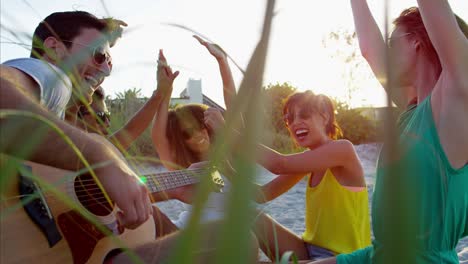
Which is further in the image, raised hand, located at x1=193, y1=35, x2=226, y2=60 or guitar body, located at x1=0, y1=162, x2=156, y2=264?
guitar body, located at x1=0, y1=162, x2=156, y2=264

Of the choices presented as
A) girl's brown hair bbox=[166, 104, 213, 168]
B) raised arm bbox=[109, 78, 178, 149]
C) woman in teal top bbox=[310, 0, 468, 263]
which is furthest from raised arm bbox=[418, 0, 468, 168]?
girl's brown hair bbox=[166, 104, 213, 168]

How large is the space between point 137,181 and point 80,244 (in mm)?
868

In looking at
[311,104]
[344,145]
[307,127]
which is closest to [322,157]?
[344,145]

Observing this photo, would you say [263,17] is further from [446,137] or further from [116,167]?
[446,137]

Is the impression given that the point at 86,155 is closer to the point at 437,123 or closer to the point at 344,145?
the point at 437,123

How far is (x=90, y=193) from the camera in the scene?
133 centimetres

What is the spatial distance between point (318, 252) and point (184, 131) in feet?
3.52

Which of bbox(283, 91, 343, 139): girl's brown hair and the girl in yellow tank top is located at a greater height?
bbox(283, 91, 343, 139): girl's brown hair

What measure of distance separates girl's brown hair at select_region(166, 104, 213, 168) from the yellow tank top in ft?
2.68

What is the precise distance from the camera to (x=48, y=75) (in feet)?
3.00

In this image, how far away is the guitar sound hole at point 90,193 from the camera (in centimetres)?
130

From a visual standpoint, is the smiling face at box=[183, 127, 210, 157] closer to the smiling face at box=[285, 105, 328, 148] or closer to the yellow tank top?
the smiling face at box=[285, 105, 328, 148]

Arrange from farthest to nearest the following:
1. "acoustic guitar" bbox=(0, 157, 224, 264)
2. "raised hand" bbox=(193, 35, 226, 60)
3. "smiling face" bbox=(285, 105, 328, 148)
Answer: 1. "smiling face" bbox=(285, 105, 328, 148)
2. "acoustic guitar" bbox=(0, 157, 224, 264)
3. "raised hand" bbox=(193, 35, 226, 60)

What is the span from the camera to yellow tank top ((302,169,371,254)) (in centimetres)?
189
